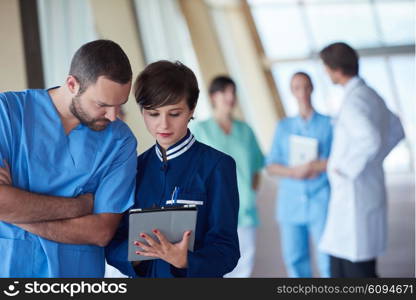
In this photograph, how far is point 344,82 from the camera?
2.54 metres

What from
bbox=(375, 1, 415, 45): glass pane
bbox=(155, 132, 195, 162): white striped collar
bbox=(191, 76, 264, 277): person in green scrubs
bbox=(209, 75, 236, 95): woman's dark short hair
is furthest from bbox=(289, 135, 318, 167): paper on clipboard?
bbox=(375, 1, 415, 45): glass pane

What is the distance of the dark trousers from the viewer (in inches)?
101

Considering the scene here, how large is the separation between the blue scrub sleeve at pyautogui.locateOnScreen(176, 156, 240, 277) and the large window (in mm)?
5396

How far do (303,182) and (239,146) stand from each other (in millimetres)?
381

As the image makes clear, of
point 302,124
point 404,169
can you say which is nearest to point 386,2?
point 404,169

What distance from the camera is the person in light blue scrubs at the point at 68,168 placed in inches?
53.6

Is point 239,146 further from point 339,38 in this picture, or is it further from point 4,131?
point 339,38

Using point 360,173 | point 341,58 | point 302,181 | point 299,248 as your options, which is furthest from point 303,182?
point 341,58

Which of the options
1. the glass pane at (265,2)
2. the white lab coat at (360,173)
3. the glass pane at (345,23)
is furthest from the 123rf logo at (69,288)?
the glass pane at (265,2)

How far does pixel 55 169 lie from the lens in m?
1.44

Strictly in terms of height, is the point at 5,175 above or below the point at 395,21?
below

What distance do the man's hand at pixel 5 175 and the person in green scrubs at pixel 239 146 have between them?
1852 mm

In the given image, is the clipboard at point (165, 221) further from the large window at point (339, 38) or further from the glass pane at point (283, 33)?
the glass pane at point (283, 33)

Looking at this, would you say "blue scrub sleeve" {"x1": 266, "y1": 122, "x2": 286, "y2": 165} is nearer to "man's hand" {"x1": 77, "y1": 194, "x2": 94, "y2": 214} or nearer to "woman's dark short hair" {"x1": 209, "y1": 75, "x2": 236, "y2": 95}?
"woman's dark short hair" {"x1": 209, "y1": 75, "x2": 236, "y2": 95}
